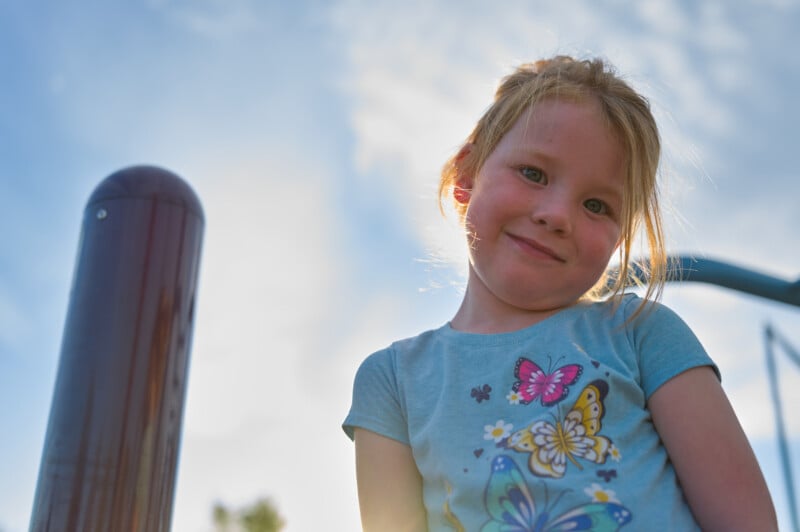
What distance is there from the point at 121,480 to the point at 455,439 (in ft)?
2.27

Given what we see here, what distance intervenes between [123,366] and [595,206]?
1058 millimetres

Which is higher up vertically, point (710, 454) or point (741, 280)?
point (741, 280)

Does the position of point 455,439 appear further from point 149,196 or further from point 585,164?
point 149,196

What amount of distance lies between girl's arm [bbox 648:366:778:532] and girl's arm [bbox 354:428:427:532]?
499 millimetres

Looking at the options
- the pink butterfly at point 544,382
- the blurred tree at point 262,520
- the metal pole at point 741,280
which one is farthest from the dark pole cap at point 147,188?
the blurred tree at point 262,520

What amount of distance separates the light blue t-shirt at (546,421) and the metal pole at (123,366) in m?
0.42

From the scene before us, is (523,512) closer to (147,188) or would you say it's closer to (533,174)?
(533,174)

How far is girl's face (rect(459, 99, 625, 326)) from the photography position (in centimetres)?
168

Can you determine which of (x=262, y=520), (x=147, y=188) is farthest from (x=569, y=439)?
(x=262, y=520)

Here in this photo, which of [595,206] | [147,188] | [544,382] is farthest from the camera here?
[147,188]

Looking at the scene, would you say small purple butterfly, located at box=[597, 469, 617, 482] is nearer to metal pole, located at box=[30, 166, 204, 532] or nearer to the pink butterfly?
the pink butterfly

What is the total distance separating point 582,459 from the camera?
1.44 metres

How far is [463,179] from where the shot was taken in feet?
6.62

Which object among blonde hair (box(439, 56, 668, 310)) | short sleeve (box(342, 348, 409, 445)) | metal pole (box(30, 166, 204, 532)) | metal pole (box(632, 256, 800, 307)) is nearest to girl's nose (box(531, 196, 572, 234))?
blonde hair (box(439, 56, 668, 310))
